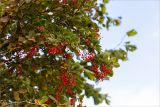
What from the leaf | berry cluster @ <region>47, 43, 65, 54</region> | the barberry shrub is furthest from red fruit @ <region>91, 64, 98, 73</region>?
the leaf

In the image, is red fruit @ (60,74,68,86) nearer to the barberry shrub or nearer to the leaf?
the barberry shrub

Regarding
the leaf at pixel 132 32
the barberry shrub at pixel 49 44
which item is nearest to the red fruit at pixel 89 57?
the barberry shrub at pixel 49 44

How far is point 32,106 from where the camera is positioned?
725 cm

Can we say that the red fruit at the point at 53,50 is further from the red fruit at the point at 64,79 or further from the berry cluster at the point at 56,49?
the red fruit at the point at 64,79

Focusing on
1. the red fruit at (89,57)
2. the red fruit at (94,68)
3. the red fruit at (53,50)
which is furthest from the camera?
the red fruit at (94,68)

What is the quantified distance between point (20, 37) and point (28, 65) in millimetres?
1259

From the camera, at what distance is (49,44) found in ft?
26.0

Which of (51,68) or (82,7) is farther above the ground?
(82,7)

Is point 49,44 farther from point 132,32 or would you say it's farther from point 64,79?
point 132,32

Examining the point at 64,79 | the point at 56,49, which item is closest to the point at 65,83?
the point at 64,79

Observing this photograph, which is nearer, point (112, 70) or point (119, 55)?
point (112, 70)

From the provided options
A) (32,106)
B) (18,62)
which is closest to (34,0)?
(18,62)

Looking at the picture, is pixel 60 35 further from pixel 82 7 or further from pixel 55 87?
pixel 55 87

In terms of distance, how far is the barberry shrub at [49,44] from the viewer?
792cm
